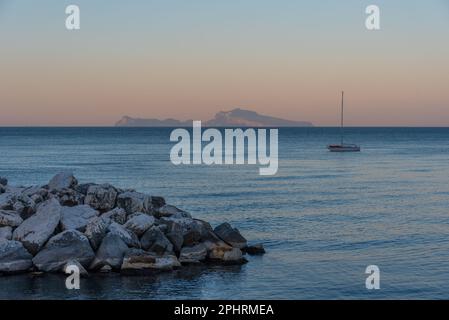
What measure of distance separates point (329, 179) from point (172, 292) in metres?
37.9

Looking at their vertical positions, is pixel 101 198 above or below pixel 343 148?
below

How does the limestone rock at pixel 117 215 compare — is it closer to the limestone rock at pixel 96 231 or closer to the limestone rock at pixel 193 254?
the limestone rock at pixel 96 231

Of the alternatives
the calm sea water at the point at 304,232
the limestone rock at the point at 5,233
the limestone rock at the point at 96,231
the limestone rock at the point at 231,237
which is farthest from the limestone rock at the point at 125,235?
the limestone rock at the point at 5,233

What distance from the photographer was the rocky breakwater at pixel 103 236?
2500 centimetres

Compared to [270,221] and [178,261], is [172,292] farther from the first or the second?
[270,221]

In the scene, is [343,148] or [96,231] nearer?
[96,231]

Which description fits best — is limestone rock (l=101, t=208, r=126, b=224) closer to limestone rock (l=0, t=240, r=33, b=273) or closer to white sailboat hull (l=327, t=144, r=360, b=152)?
limestone rock (l=0, t=240, r=33, b=273)

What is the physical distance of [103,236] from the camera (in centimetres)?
2625

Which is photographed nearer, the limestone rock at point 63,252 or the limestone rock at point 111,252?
the limestone rock at point 63,252

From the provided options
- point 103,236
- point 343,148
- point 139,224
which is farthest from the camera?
point 343,148

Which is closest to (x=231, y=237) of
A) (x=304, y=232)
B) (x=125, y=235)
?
(x=125, y=235)

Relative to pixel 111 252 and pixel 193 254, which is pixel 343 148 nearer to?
pixel 193 254

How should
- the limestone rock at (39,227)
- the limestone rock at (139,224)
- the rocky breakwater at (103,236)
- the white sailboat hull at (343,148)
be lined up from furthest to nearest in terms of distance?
the white sailboat hull at (343,148)
the limestone rock at (139,224)
the limestone rock at (39,227)
the rocky breakwater at (103,236)

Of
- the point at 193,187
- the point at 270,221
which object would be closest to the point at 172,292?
the point at 270,221
